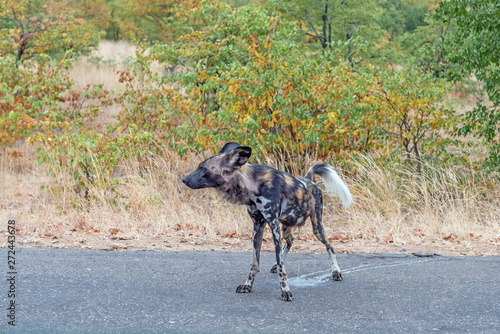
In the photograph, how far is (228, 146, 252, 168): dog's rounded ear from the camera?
14.2ft

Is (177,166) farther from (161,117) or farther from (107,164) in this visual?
(161,117)

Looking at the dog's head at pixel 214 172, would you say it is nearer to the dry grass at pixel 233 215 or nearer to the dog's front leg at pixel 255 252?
the dog's front leg at pixel 255 252

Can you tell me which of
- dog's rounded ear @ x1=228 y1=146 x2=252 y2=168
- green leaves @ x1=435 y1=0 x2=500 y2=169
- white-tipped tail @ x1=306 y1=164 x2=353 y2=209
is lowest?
white-tipped tail @ x1=306 y1=164 x2=353 y2=209

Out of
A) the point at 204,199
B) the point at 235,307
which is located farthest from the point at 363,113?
the point at 235,307

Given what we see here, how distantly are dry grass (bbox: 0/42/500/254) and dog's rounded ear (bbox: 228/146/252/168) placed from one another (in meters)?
2.53

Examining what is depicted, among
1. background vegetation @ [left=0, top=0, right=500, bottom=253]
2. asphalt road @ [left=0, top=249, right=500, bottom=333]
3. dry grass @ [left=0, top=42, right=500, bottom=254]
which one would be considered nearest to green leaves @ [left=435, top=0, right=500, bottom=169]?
background vegetation @ [left=0, top=0, right=500, bottom=253]

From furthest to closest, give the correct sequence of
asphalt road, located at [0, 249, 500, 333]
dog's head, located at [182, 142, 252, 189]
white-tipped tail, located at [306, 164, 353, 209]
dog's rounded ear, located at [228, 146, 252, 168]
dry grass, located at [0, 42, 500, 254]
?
dry grass, located at [0, 42, 500, 254] → white-tipped tail, located at [306, 164, 353, 209] → dog's head, located at [182, 142, 252, 189] → dog's rounded ear, located at [228, 146, 252, 168] → asphalt road, located at [0, 249, 500, 333]

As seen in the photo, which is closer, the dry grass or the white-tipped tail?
the white-tipped tail

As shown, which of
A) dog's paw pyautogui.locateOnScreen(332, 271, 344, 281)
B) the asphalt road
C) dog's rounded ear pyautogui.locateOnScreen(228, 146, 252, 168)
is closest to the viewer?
the asphalt road

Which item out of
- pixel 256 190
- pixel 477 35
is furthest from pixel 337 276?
pixel 477 35

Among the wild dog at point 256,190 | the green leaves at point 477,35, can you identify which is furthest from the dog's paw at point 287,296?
the green leaves at point 477,35

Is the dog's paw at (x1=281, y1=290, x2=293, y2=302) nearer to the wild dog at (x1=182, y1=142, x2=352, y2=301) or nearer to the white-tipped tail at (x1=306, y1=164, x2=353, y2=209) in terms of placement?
the wild dog at (x1=182, y1=142, x2=352, y2=301)

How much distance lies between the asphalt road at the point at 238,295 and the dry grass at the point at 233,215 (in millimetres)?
871

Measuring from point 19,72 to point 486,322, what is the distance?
12752mm
